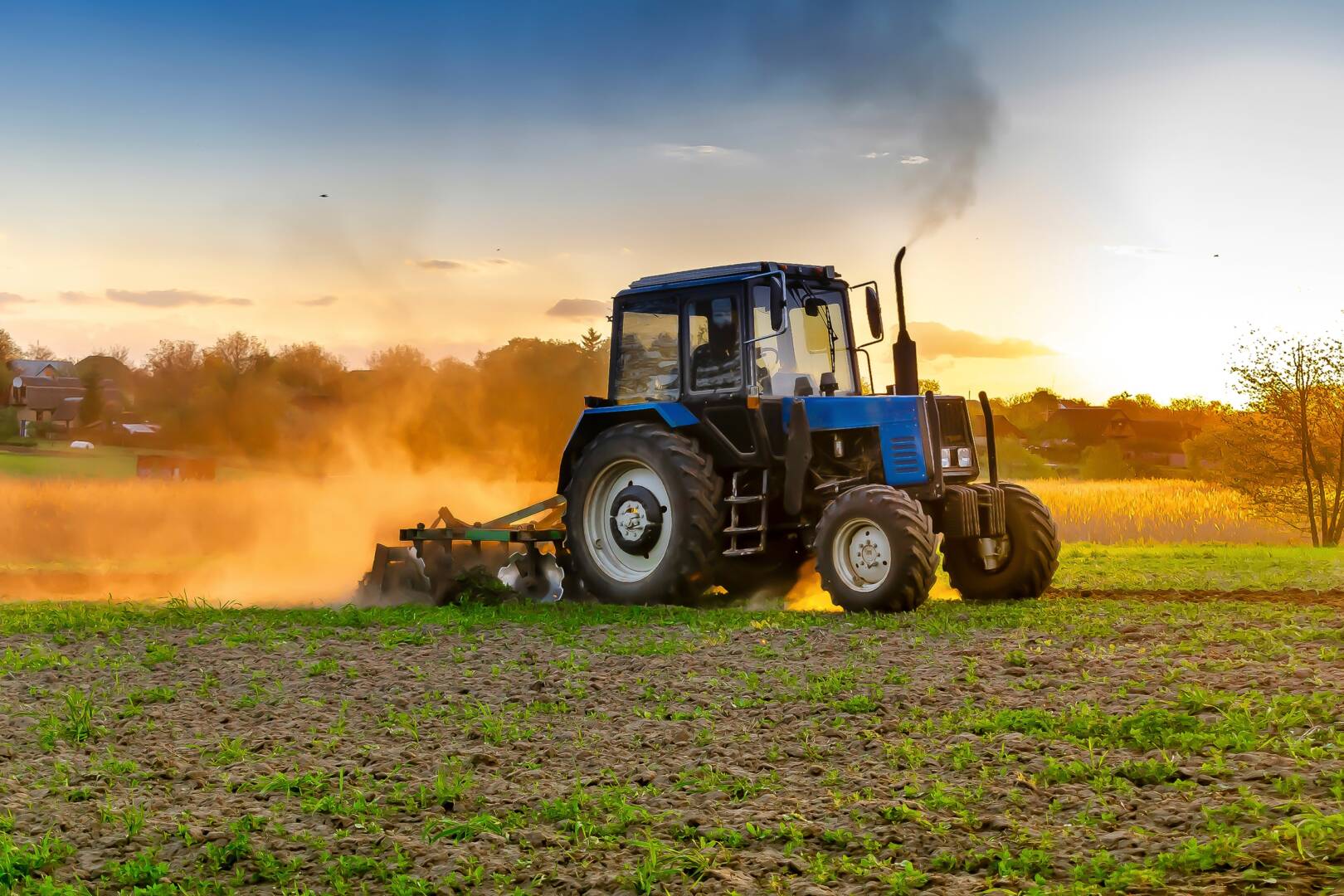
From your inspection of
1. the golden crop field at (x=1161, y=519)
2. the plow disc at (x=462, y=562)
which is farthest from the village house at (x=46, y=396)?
the golden crop field at (x=1161, y=519)

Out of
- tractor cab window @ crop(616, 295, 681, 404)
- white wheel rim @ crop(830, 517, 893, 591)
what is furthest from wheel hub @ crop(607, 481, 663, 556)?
white wheel rim @ crop(830, 517, 893, 591)

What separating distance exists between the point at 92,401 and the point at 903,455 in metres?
16.2

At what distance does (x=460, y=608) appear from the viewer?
45.2ft

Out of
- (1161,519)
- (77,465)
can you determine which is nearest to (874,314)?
(77,465)

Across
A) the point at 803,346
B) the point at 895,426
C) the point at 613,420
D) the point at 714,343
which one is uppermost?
the point at 714,343

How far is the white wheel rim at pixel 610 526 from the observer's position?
1369 centimetres

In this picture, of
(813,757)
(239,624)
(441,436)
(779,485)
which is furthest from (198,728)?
(441,436)

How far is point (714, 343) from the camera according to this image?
529 inches

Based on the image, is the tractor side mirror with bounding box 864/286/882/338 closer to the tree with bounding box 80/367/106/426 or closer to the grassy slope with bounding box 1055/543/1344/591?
the grassy slope with bounding box 1055/543/1344/591

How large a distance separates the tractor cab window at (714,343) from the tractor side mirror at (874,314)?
1.28m

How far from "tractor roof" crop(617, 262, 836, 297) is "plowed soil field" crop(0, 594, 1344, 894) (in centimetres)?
388

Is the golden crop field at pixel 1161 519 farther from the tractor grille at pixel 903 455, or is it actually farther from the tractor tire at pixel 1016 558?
the tractor grille at pixel 903 455

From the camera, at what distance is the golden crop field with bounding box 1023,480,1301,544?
2972cm

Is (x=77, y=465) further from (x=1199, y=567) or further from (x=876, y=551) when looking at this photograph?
(x=1199, y=567)
